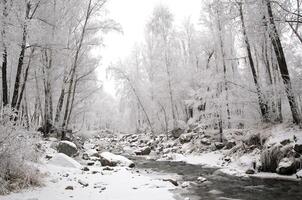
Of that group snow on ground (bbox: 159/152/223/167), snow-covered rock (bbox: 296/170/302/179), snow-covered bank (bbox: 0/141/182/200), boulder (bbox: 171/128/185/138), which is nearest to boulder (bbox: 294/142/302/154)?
snow-covered rock (bbox: 296/170/302/179)

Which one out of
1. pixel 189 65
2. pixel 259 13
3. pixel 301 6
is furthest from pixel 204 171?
pixel 189 65

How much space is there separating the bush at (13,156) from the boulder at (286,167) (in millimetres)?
9041

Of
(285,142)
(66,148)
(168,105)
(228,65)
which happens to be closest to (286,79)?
(285,142)

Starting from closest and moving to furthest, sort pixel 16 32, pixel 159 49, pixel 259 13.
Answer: pixel 16 32
pixel 259 13
pixel 159 49

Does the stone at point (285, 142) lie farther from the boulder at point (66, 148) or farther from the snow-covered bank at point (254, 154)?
the boulder at point (66, 148)

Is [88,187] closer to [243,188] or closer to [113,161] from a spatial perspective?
[243,188]

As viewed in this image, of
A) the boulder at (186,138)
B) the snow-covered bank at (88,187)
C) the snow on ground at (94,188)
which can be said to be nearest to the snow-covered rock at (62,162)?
the snow-covered bank at (88,187)

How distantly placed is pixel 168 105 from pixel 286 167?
20.4 metres

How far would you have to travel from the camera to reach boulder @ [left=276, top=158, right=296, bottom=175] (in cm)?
1159

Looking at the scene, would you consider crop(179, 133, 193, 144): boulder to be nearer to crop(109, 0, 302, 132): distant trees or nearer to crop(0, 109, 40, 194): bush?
crop(109, 0, 302, 132): distant trees

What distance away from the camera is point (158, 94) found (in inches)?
1187

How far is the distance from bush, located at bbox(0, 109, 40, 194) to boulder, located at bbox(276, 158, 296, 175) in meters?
9.04

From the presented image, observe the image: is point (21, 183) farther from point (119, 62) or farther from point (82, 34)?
point (119, 62)

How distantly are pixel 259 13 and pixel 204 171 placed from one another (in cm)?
771
